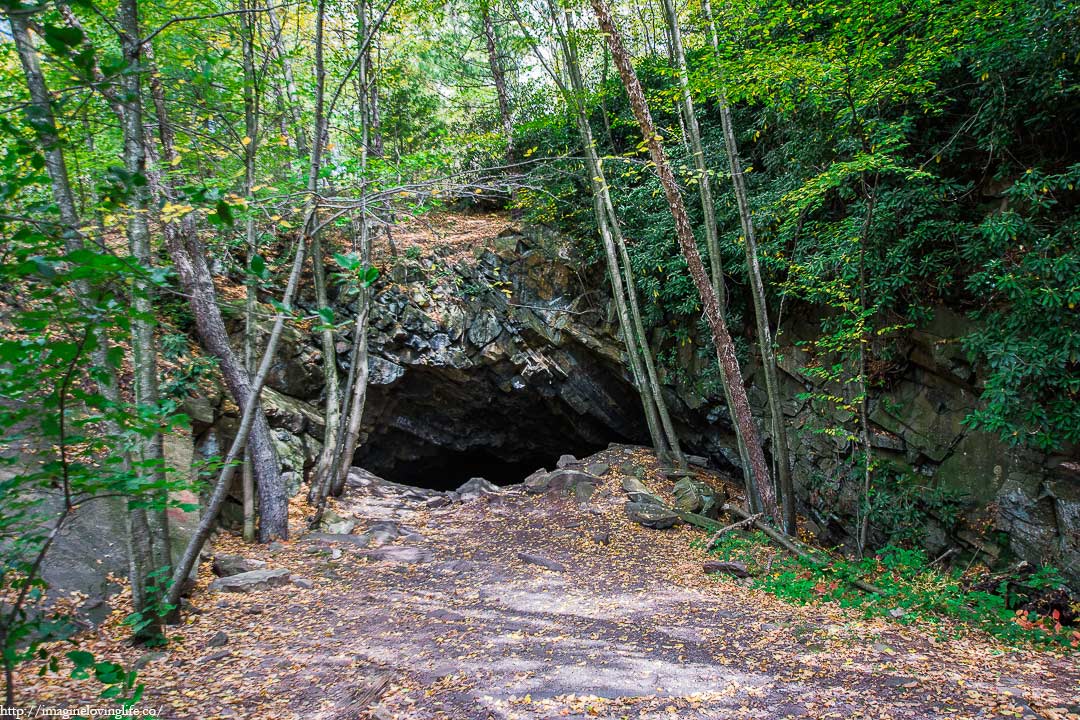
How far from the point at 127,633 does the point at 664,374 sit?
9.54 m

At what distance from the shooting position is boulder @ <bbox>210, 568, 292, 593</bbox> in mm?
4887

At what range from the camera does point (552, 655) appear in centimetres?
376

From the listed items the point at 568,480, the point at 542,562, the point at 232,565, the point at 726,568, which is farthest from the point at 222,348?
the point at 726,568

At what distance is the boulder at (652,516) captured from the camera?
25.0ft

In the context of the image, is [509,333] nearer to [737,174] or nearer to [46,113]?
[737,174]

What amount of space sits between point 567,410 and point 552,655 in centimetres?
951

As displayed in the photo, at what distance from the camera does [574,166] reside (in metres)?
12.3

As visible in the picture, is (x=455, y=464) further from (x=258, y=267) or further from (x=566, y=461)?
(x=258, y=267)

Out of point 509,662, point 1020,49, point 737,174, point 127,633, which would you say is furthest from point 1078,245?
point 127,633

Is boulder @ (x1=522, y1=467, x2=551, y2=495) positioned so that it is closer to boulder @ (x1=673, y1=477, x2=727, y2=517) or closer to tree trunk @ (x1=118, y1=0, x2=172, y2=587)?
boulder @ (x1=673, y1=477, x2=727, y2=517)

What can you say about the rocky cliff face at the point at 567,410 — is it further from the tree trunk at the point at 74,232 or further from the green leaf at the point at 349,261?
the green leaf at the point at 349,261

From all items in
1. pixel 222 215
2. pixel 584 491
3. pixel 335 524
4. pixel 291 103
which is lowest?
pixel 584 491

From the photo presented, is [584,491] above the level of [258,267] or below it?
below

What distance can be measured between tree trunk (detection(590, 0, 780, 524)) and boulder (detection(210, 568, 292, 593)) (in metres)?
5.53
